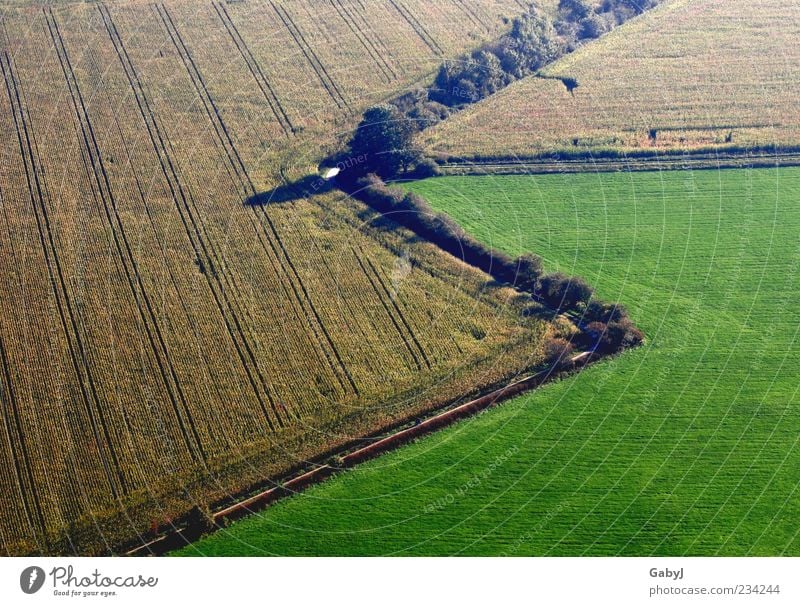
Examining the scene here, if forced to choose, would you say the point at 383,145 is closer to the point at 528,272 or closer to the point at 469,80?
the point at 469,80

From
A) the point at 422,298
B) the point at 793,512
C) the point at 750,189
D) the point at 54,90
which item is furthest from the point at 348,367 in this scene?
the point at 54,90

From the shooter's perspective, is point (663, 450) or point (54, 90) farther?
point (54, 90)

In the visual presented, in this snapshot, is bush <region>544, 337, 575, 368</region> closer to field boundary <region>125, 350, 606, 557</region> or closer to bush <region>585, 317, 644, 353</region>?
field boundary <region>125, 350, 606, 557</region>

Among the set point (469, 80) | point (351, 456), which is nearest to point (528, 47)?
point (469, 80)

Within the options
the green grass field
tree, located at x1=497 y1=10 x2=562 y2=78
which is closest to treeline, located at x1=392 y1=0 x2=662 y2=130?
tree, located at x1=497 y1=10 x2=562 y2=78

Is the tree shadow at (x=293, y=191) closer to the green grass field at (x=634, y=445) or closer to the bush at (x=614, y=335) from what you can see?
the green grass field at (x=634, y=445)

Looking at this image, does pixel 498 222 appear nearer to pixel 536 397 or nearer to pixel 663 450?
pixel 536 397

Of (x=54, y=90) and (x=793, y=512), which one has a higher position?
(x=54, y=90)
